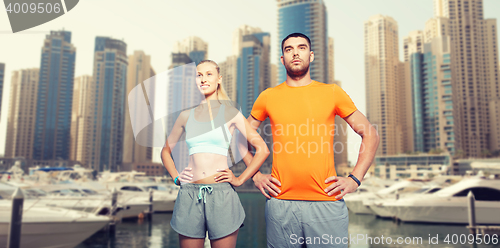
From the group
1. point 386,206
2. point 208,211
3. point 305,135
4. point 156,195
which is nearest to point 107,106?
point 156,195

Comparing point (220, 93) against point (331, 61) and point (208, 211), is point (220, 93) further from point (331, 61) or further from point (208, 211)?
point (331, 61)

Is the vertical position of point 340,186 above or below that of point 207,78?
below

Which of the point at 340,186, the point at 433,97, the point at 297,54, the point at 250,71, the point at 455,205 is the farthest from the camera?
the point at 250,71

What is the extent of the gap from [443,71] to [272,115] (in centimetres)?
9798

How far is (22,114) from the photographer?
315 feet

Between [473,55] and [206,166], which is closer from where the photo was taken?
[206,166]

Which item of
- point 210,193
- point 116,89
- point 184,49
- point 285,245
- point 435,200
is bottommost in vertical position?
point 435,200

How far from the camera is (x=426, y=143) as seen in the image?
292 ft

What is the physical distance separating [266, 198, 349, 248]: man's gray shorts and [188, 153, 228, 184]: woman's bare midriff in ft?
1.94

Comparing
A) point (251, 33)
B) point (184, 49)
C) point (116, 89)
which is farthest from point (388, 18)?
point (116, 89)

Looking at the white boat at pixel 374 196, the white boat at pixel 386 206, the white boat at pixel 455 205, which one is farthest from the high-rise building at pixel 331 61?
the white boat at pixel 455 205

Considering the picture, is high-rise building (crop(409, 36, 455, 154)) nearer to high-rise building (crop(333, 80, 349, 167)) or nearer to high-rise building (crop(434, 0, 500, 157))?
high-rise building (crop(434, 0, 500, 157))

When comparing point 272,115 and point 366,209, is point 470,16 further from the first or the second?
point 272,115

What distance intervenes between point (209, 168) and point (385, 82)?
→ 383 feet
